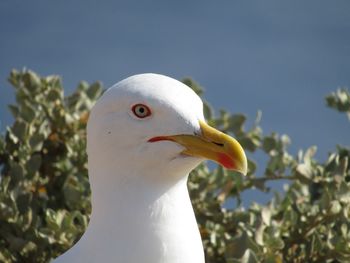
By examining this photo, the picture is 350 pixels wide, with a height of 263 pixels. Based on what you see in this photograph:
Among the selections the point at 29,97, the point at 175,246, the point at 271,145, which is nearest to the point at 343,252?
the point at 271,145

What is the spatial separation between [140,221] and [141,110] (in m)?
0.55

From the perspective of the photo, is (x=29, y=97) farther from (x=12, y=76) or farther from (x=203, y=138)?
(x=203, y=138)

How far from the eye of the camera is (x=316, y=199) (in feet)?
25.8

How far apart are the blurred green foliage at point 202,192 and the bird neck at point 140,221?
146 centimetres

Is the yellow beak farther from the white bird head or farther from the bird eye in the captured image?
the bird eye

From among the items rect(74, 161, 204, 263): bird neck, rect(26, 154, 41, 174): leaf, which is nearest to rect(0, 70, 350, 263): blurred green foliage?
rect(26, 154, 41, 174): leaf

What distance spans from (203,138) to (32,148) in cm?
319

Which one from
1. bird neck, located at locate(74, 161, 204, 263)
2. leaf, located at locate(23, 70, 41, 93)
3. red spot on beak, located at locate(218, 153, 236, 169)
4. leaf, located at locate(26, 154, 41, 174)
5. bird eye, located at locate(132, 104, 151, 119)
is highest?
leaf, located at locate(23, 70, 41, 93)

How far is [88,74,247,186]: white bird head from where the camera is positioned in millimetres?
5152

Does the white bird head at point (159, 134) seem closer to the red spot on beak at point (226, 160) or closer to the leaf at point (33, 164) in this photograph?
the red spot on beak at point (226, 160)

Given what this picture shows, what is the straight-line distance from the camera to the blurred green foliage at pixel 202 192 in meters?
7.25

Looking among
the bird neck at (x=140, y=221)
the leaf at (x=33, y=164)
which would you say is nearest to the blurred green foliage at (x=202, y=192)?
the leaf at (x=33, y=164)

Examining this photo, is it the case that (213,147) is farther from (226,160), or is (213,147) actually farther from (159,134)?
(159,134)

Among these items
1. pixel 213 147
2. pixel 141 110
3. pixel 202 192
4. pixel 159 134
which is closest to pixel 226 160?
pixel 213 147
